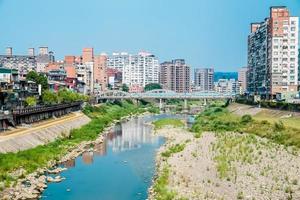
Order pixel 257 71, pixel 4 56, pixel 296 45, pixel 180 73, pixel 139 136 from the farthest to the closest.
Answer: pixel 180 73 → pixel 4 56 → pixel 257 71 → pixel 296 45 → pixel 139 136

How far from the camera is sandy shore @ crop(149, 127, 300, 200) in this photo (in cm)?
2248

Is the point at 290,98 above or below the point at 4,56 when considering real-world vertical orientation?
below

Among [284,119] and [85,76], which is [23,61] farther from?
[284,119]

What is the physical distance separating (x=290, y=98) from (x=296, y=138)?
36850 mm

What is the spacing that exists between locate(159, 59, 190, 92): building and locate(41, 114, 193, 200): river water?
5346 inches

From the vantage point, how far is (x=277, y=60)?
80.6 meters

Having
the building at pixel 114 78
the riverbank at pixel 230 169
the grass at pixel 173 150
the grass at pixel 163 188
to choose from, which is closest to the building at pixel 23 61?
the building at pixel 114 78

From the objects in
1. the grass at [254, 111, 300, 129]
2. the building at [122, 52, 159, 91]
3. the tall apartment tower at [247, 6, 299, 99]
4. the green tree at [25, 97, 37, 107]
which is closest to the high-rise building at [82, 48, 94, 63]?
the building at [122, 52, 159, 91]

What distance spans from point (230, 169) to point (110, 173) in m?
8.46

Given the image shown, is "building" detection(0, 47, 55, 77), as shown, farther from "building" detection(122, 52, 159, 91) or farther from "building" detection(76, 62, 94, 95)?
"building" detection(122, 52, 159, 91)

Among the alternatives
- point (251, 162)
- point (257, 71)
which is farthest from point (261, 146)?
point (257, 71)

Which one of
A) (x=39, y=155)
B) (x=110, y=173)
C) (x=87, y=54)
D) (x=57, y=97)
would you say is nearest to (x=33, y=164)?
(x=39, y=155)

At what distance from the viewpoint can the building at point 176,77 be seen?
18500cm

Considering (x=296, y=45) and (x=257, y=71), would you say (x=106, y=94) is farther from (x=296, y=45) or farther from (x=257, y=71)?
(x=296, y=45)
